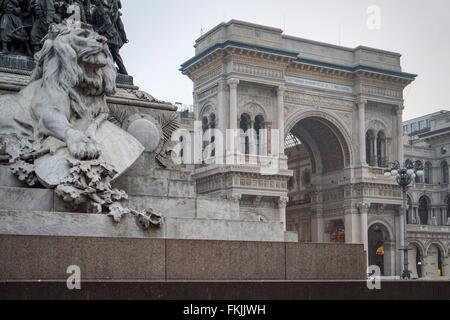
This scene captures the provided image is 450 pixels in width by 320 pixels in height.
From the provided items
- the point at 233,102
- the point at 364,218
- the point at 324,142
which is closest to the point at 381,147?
the point at 324,142

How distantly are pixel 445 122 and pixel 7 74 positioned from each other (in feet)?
211

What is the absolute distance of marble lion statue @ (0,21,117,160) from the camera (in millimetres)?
6965

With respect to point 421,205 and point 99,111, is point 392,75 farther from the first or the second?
point 99,111

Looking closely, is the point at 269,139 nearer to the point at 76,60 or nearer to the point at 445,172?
the point at 445,172

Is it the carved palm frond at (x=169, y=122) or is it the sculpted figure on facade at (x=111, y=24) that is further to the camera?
the sculpted figure on facade at (x=111, y=24)

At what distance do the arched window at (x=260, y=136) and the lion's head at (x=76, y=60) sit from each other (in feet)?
136

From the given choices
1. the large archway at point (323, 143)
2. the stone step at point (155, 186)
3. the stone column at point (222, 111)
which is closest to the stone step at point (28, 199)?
the stone step at point (155, 186)

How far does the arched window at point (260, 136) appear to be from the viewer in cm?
4862

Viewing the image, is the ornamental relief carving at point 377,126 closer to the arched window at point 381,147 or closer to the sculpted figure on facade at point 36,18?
the arched window at point 381,147

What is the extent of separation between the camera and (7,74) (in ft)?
26.6

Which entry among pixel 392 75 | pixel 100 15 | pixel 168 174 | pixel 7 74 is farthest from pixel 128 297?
pixel 392 75

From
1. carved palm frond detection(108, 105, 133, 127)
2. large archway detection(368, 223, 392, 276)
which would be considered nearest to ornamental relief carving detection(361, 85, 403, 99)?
large archway detection(368, 223, 392, 276)

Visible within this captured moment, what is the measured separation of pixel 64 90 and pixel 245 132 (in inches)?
1640
